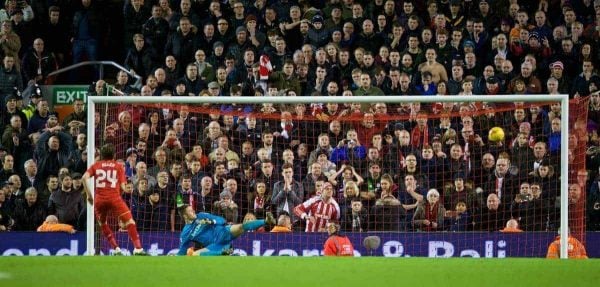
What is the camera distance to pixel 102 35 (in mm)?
20844

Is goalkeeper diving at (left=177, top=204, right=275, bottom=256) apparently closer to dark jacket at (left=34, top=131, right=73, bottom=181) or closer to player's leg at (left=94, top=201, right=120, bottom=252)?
player's leg at (left=94, top=201, right=120, bottom=252)

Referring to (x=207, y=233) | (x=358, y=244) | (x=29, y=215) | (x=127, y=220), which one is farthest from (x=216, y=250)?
(x=29, y=215)

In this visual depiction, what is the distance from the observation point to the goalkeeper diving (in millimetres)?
15172

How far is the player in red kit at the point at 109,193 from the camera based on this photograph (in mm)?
14947

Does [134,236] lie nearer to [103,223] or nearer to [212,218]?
[103,223]

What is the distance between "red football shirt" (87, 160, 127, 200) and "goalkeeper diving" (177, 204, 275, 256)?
2.82ft

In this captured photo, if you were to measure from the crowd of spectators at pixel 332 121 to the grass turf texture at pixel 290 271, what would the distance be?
167 inches

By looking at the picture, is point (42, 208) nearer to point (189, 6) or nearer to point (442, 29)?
point (189, 6)

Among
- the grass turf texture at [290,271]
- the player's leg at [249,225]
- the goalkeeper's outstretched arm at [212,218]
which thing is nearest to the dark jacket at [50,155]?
the goalkeeper's outstretched arm at [212,218]

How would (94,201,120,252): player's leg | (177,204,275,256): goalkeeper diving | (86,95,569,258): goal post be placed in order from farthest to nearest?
(177,204,275,256): goalkeeper diving
(94,201,120,252): player's leg
(86,95,569,258): goal post

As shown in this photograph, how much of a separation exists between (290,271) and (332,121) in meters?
6.12

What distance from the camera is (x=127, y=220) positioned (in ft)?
49.4

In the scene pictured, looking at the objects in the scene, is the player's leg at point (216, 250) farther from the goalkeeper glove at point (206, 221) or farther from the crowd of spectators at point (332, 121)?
the crowd of spectators at point (332, 121)

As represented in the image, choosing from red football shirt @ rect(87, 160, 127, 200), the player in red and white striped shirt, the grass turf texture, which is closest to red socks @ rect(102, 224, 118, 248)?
red football shirt @ rect(87, 160, 127, 200)
